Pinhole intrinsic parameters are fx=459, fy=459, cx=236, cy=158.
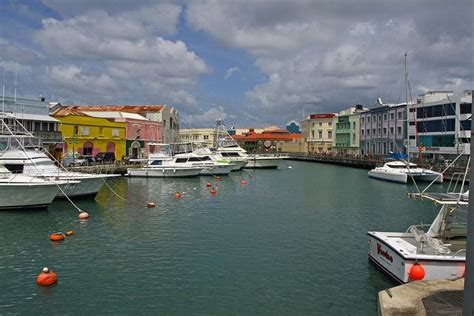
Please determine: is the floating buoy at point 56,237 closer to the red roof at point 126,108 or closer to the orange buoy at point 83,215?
the orange buoy at point 83,215

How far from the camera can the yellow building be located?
228ft

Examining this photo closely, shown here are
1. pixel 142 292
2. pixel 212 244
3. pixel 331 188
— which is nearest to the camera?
pixel 142 292

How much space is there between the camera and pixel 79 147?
7212 centimetres

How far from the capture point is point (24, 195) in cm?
3203

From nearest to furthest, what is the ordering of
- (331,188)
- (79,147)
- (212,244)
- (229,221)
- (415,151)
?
(212,244)
(229,221)
(331,188)
(79,147)
(415,151)

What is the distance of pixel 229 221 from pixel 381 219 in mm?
10831

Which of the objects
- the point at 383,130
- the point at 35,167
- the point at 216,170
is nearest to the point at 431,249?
the point at 35,167

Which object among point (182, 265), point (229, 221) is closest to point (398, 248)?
point (182, 265)

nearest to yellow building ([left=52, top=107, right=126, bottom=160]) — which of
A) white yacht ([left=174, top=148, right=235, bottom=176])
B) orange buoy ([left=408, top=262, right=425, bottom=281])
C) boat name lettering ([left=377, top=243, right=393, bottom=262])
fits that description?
white yacht ([left=174, top=148, right=235, bottom=176])

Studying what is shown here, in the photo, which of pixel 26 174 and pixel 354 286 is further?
pixel 26 174

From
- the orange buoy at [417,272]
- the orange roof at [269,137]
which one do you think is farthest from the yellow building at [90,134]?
the orange roof at [269,137]

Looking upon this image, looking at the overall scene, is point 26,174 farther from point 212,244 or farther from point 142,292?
point 142,292

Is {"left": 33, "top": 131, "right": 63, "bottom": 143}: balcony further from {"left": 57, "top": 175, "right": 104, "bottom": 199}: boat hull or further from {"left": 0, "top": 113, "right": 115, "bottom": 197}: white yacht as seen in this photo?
{"left": 57, "top": 175, "right": 104, "bottom": 199}: boat hull

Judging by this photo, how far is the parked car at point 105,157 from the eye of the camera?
7096 cm
